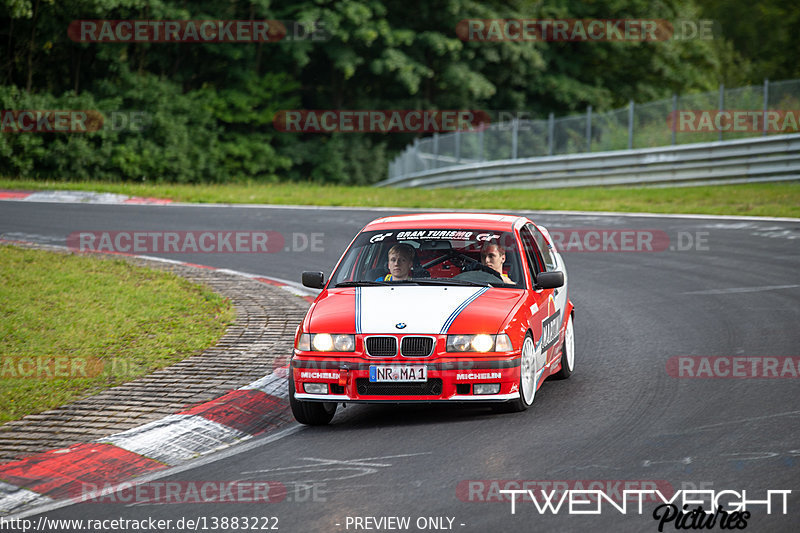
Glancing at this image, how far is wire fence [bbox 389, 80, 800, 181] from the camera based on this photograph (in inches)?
1014

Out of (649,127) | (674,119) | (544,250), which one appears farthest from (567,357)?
(649,127)

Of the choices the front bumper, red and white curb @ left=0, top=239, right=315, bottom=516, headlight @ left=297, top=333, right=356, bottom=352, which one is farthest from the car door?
red and white curb @ left=0, top=239, right=315, bottom=516

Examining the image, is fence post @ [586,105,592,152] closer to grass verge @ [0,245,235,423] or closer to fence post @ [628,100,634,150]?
fence post @ [628,100,634,150]

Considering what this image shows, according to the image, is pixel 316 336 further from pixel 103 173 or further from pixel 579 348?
pixel 103 173

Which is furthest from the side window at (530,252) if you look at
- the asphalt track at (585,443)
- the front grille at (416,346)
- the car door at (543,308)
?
the front grille at (416,346)

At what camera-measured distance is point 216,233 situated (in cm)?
1991

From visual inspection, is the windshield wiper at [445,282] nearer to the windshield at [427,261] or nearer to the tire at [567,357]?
the windshield at [427,261]

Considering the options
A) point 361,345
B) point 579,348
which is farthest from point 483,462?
point 579,348

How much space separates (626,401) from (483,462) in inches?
81.4

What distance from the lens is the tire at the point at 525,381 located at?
7.73 m

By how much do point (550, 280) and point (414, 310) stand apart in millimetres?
1299

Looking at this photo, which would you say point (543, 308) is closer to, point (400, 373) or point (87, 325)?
point (400, 373)

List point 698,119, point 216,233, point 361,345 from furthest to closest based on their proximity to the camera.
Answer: point 698,119
point 216,233
point 361,345

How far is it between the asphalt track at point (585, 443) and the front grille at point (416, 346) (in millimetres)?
551
